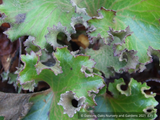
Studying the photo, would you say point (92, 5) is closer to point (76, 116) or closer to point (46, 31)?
point (46, 31)

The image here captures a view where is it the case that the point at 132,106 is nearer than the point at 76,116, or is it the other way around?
the point at 76,116

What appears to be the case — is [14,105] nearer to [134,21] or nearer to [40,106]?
[40,106]

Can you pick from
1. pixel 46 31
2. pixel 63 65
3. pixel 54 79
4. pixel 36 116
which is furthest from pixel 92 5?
pixel 36 116

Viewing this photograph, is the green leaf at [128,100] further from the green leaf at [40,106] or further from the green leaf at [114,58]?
the green leaf at [40,106]

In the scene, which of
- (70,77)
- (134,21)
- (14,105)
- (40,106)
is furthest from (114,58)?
(14,105)

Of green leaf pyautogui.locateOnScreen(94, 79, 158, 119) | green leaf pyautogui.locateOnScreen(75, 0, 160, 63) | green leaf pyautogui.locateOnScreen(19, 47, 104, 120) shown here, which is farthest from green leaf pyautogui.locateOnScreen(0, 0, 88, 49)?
green leaf pyautogui.locateOnScreen(94, 79, 158, 119)

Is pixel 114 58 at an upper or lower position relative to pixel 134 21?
lower
